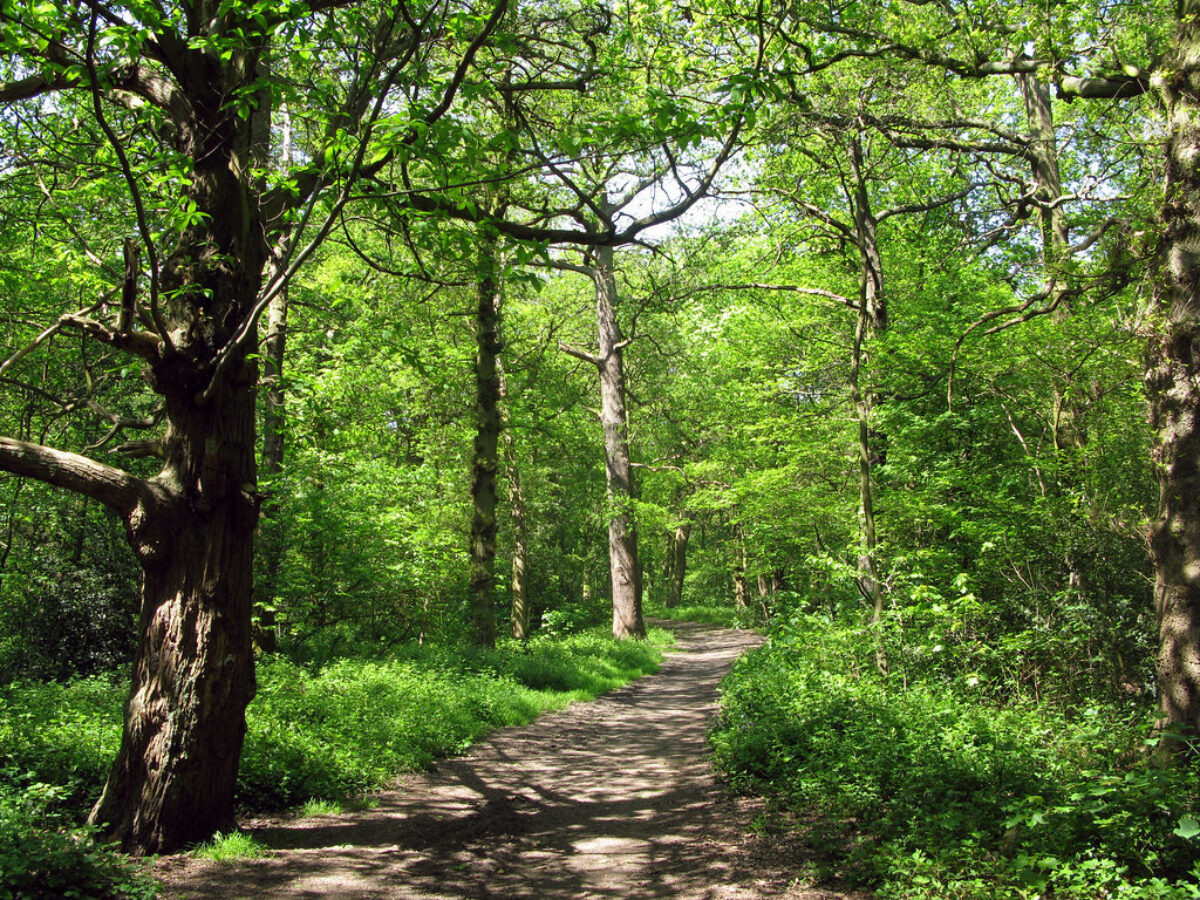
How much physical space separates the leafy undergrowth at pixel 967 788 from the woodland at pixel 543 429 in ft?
0.13

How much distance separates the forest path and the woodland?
1.66 ft

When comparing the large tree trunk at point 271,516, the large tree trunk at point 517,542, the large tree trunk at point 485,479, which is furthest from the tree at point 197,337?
the large tree trunk at point 517,542

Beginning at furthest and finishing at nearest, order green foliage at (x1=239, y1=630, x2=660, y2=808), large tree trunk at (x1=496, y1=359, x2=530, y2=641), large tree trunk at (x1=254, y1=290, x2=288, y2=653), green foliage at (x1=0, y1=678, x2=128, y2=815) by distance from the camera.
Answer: large tree trunk at (x1=496, y1=359, x2=530, y2=641) < large tree trunk at (x1=254, y1=290, x2=288, y2=653) < green foliage at (x1=239, y1=630, x2=660, y2=808) < green foliage at (x1=0, y1=678, x2=128, y2=815)

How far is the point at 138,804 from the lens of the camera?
5035 millimetres

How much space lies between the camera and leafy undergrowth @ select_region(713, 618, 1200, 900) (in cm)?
397

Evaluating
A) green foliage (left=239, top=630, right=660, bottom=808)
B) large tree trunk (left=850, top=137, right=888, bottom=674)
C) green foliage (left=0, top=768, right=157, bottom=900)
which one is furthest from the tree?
large tree trunk (left=850, top=137, right=888, bottom=674)

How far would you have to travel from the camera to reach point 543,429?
17.8m

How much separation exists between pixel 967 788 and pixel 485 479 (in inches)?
386

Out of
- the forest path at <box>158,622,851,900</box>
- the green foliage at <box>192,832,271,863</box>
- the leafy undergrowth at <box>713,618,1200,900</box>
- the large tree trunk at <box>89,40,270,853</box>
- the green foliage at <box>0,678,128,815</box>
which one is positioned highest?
the large tree trunk at <box>89,40,270,853</box>

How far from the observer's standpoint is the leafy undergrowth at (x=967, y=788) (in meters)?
3.97

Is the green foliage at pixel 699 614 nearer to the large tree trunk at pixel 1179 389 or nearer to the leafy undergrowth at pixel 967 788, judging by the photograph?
the leafy undergrowth at pixel 967 788

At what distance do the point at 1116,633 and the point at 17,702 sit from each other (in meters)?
10.6

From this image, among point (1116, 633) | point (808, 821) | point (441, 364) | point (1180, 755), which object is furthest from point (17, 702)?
point (1116, 633)

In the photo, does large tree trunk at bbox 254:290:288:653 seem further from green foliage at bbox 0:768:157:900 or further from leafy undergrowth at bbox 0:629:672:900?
green foliage at bbox 0:768:157:900
